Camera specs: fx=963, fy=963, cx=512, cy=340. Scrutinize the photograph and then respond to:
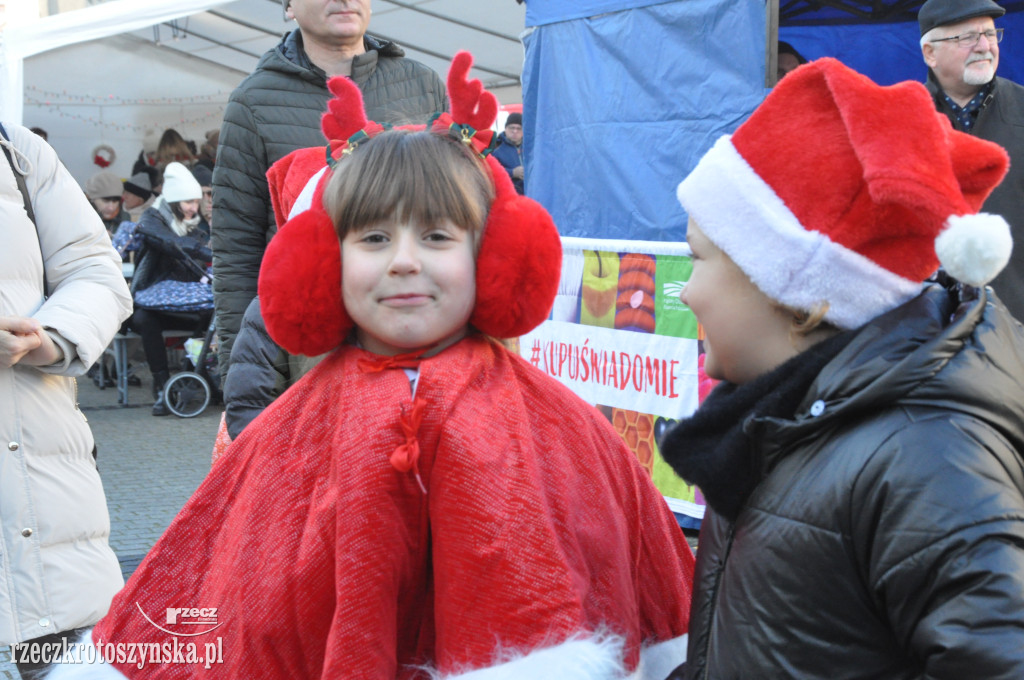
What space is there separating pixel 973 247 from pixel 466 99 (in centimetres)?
102

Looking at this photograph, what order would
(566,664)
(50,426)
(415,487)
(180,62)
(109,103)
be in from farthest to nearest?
(180,62), (109,103), (50,426), (415,487), (566,664)

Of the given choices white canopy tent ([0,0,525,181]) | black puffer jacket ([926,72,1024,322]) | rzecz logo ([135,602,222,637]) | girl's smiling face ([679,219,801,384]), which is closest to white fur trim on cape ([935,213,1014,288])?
girl's smiling face ([679,219,801,384])

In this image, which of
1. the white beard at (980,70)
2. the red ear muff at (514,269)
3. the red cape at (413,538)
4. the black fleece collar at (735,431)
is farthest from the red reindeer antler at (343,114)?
the white beard at (980,70)

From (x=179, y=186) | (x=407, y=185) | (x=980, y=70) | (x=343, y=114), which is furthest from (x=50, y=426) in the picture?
(x=179, y=186)

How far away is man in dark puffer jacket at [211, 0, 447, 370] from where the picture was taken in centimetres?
291

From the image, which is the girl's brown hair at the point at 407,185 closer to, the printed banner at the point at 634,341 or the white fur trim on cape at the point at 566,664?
the white fur trim on cape at the point at 566,664

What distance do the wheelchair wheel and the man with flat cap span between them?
6262mm

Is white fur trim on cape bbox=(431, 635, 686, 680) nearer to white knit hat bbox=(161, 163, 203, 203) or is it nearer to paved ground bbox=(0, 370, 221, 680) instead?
paved ground bbox=(0, 370, 221, 680)

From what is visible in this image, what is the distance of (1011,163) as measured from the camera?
459cm

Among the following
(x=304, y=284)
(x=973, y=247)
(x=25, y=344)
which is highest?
(x=973, y=247)

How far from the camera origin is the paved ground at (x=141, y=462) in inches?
200

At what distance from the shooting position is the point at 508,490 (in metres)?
1.60

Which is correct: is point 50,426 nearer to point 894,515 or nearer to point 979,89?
point 894,515

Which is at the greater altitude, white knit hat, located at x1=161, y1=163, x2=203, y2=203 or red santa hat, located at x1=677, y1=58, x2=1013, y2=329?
red santa hat, located at x1=677, y1=58, x2=1013, y2=329
